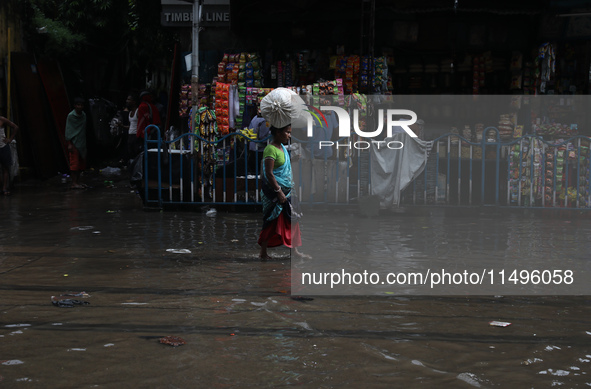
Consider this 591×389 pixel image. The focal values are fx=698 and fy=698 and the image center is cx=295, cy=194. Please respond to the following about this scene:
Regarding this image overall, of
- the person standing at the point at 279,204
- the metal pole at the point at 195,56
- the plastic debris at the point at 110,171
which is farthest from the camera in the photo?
the plastic debris at the point at 110,171

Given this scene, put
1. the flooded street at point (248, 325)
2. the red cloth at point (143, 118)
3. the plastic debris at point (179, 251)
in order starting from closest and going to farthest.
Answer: the flooded street at point (248, 325) → the plastic debris at point (179, 251) → the red cloth at point (143, 118)

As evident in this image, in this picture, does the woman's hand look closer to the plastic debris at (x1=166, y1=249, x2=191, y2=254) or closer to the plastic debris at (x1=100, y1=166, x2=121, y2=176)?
the plastic debris at (x1=166, y1=249, x2=191, y2=254)

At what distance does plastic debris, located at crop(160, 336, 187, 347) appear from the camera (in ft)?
13.9

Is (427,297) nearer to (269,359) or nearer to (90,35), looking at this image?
(269,359)

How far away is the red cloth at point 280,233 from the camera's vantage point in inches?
277

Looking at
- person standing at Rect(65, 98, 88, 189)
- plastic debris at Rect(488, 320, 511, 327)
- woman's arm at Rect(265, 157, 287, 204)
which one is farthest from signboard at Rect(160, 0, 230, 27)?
plastic debris at Rect(488, 320, 511, 327)

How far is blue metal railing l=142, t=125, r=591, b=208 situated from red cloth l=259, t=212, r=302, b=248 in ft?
12.4

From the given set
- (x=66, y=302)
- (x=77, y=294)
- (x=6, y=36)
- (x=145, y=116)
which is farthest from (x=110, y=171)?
(x=66, y=302)

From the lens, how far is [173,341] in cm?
427

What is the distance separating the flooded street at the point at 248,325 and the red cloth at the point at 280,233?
8.5 inches

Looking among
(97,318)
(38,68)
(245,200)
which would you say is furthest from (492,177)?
(38,68)

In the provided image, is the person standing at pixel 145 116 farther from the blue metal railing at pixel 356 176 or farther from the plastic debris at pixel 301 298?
the plastic debris at pixel 301 298

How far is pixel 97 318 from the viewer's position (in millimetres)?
4805

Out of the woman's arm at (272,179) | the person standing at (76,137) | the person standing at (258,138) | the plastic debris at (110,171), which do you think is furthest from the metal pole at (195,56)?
the plastic debris at (110,171)
